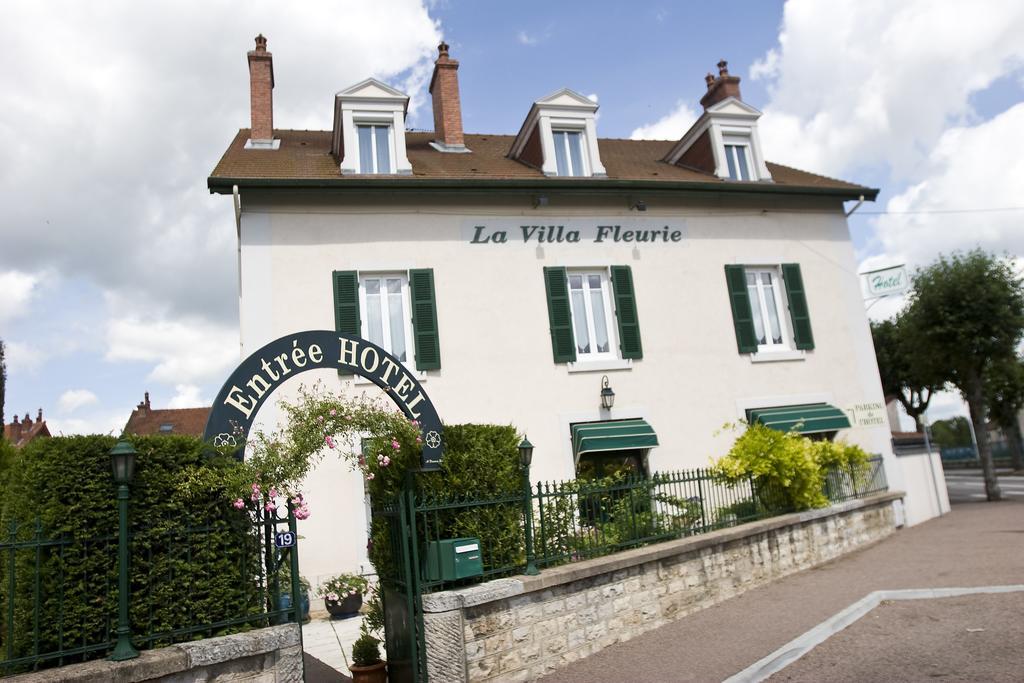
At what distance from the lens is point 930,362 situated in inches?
760

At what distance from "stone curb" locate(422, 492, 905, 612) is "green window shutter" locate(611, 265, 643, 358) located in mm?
4050

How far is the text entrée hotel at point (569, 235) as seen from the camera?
1310 centimetres

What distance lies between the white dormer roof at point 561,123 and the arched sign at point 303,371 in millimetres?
8204

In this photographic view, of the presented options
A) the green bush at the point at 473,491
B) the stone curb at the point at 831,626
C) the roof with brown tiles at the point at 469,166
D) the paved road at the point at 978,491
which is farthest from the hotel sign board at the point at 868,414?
the green bush at the point at 473,491

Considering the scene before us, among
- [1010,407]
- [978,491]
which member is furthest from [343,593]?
[1010,407]

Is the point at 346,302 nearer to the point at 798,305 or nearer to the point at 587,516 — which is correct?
the point at 587,516

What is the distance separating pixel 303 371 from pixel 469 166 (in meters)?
8.62

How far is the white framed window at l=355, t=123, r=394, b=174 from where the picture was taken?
43.3 feet

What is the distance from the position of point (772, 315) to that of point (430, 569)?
10894 mm

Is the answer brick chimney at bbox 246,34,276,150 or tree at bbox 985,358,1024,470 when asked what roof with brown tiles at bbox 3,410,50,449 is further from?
tree at bbox 985,358,1024,470

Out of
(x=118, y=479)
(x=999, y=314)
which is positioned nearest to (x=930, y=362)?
(x=999, y=314)

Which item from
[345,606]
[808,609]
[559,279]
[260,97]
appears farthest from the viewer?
[260,97]

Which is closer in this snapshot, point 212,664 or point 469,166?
point 212,664

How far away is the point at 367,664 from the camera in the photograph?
6.72 meters
